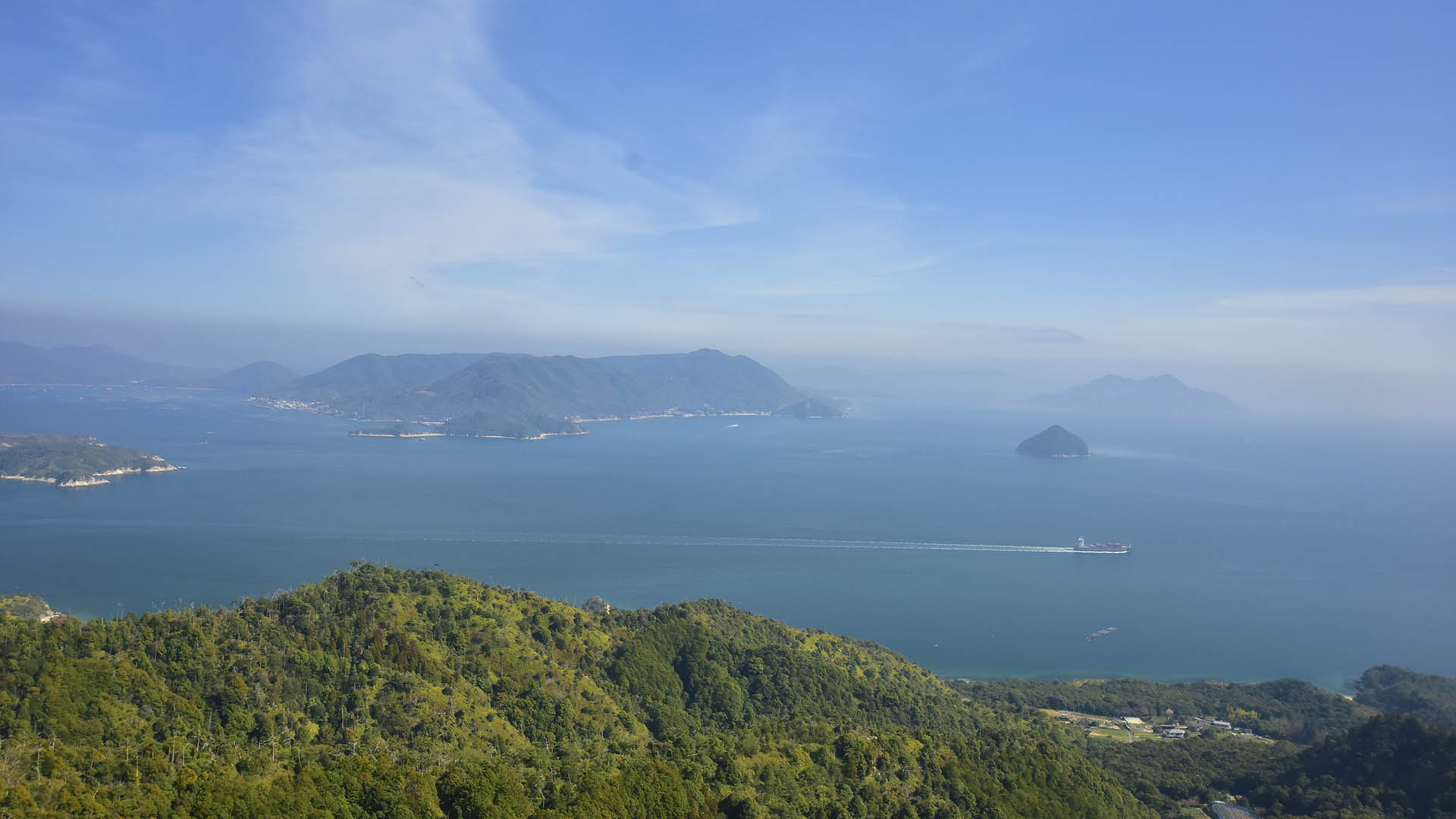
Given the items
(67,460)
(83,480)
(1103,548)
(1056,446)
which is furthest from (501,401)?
(1103,548)

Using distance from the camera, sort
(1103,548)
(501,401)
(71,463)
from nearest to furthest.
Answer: (1103,548) < (71,463) < (501,401)

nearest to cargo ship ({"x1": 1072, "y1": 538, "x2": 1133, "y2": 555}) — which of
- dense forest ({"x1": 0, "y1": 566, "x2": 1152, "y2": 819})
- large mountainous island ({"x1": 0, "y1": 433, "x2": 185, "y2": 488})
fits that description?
dense forest ({"x1": 0, "y1": 566, "x2": 1152, "y2": 819})

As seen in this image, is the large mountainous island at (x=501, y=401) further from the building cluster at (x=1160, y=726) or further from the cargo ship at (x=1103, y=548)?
the building cluster at (x=1160, y=726)

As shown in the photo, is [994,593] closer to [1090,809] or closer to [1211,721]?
[1211,721]

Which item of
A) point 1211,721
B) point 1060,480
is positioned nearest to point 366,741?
point 1211,721

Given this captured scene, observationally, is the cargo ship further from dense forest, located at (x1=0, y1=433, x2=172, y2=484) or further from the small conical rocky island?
dense forest, located at (x1=0, y1=433, x2=172, y2=484)

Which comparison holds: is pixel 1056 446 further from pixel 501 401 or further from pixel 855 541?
pixel 501 401
